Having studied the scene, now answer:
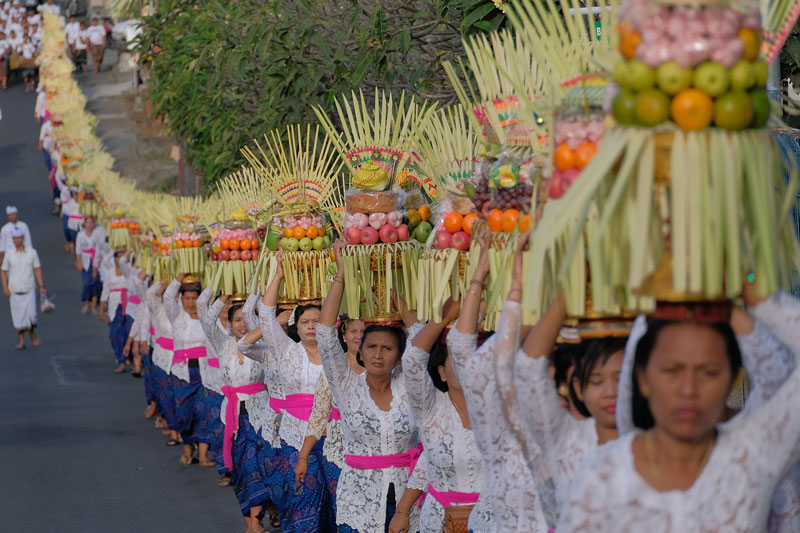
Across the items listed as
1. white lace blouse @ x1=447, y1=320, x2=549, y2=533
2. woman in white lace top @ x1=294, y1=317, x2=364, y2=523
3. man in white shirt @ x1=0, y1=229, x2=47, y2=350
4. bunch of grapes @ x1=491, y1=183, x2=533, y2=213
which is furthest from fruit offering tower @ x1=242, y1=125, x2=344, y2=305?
man in white shirt @ x1=0, y1=229, x2=47, y2=350

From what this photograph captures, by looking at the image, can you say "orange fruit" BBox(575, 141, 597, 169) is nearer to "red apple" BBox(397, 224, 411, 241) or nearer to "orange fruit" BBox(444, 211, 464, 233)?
"orange fruit" BBox(444, 211, 464, 233)

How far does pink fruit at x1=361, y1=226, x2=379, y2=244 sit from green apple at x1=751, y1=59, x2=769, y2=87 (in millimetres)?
3318

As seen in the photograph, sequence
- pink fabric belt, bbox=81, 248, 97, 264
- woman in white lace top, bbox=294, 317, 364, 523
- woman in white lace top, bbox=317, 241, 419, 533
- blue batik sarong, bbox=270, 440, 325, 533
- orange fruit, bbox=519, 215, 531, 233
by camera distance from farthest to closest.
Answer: pink fabric belt, bbox=81, 248, 97, 264 < blue batik sarong, bbox=270, 440, 325, 533 < woman in white lace top, bbox=294, 317, 364, 523 < woman in white lace top, bbox=317, 241, 419, 533 < orange fruit, bbox=519, 215, 531, 233

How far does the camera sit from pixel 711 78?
2.81m

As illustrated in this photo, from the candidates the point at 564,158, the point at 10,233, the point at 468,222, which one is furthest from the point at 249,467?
the point at 10,233

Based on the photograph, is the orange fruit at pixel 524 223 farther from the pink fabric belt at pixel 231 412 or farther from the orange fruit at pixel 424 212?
the pink fabric belt at pixel 231 412

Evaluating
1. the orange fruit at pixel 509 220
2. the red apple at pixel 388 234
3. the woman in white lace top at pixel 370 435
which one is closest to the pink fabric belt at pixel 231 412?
the woman in white lace top at pixel 370 435

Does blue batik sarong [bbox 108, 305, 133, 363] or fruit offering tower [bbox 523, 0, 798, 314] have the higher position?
fruit offering tower [bbox 523, 0, 798, 314]

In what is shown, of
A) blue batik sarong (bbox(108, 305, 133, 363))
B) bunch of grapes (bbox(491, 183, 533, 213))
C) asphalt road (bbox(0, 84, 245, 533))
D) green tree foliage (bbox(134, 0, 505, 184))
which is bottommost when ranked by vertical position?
asphalt road (bbox(0, 84, 245, 533))

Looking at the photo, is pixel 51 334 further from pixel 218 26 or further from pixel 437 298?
pixel 437 298

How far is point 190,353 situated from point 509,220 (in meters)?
7.88

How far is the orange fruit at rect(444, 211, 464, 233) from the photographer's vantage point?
5145mm

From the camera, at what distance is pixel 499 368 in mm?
3732

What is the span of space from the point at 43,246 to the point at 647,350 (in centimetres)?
2703
